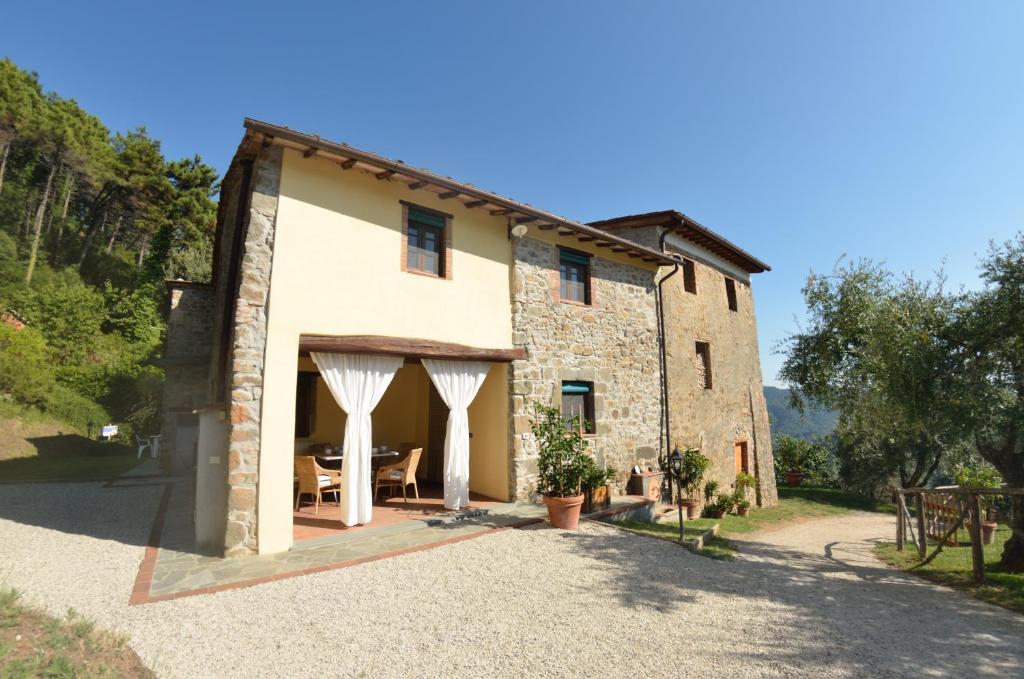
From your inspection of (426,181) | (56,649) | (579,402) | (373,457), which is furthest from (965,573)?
(56,649)

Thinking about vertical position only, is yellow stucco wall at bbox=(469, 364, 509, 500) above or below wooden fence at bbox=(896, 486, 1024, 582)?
above

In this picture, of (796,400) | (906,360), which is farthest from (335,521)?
(796,400)

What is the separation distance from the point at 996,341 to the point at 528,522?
7.06 meters

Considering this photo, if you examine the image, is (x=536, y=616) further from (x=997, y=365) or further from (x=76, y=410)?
(x=76, y=410)

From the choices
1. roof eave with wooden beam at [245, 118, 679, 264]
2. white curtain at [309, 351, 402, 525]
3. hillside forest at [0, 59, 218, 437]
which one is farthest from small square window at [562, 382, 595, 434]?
hillside forest at [0, 59, 218, 437]

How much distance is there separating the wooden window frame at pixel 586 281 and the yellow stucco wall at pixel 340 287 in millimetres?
1689

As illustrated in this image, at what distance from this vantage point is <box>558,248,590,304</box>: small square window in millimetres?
10031

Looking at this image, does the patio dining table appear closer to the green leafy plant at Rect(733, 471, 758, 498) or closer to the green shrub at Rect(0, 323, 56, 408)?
the green leafy plant at Rect(733, 471, 758, 498)

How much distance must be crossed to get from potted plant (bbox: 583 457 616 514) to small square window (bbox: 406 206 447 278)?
4.13 metres

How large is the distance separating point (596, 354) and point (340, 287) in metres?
5.52

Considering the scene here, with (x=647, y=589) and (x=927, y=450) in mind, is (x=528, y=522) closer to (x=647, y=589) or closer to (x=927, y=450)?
(x=647, y=589)

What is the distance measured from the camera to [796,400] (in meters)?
18.0

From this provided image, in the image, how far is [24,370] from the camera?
55.2 feet

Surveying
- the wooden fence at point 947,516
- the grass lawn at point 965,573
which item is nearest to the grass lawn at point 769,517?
the grass lawn at point 965,573
